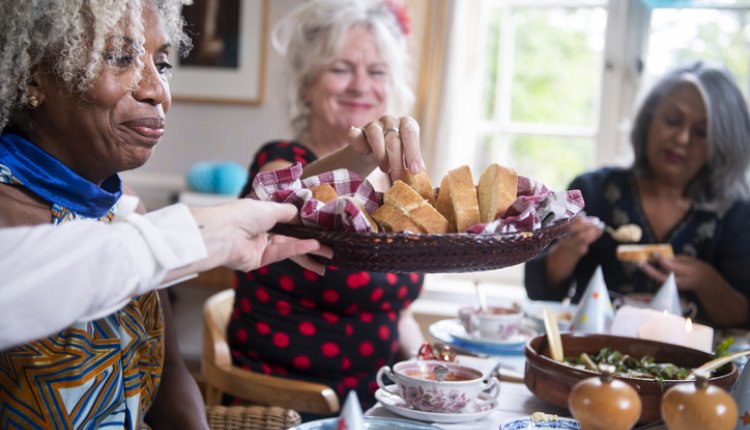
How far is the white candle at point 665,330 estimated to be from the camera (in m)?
1.53

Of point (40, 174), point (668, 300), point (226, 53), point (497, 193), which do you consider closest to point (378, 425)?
point (497, 193)

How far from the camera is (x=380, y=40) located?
2.21 meters

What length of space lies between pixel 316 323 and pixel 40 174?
2.95ft

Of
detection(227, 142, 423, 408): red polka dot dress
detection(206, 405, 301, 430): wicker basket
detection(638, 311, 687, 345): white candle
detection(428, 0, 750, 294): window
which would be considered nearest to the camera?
detection(206, 405, 301, 430): wicker basket

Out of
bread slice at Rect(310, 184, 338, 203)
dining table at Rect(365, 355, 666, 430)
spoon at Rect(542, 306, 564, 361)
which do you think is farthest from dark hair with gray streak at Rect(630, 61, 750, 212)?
bread slice at Rect(310, 184, 338, 203)

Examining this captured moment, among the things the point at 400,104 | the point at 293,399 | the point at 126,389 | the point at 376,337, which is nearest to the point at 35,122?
the point at 126,389

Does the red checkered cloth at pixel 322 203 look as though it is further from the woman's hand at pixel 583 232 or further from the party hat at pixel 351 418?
the woman's hand at pixel 583 232

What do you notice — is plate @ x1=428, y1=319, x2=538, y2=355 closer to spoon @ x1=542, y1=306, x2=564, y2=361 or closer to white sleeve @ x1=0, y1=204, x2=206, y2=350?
spoon @ x1=542, y1=306, x2=564, y2=361

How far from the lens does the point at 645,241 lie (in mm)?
2502

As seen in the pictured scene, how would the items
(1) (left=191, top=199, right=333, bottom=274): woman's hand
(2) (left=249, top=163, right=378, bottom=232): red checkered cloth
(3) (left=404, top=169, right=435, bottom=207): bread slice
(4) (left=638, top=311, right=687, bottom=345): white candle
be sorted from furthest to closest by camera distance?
(4) (left=638, top=311, right=687, bottom=345): white candle
(3) (left=404, top=169, right=435, bottom=207): bread slice
(2) (left=249, top=163, right=378, bottom=232): red checkered cloth
(1) (left=191, top=199, right=333, bottom=274): woman's hand

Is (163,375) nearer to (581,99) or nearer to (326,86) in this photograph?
(326,86)

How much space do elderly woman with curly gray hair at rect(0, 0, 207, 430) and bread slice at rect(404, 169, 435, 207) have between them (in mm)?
400

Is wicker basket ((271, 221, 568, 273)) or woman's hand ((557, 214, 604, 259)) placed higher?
wicker basket ((271, 221, 568, 273))

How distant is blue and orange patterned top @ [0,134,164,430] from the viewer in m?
1.12
